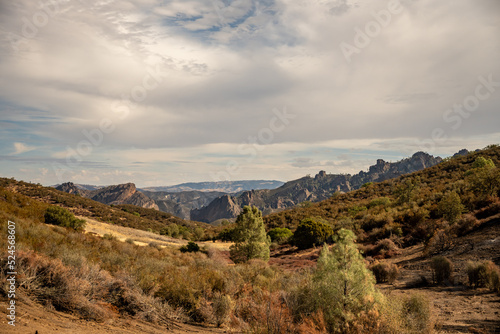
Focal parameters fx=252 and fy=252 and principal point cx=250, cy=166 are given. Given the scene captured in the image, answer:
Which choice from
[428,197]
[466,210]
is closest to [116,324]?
[466,210]

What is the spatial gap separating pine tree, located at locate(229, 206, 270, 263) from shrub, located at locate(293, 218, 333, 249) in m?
11.3

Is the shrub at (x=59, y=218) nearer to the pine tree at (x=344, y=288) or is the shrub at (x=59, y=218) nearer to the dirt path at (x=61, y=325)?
the dirt path at (x=61, y=325)

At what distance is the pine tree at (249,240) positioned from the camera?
20.4 meters

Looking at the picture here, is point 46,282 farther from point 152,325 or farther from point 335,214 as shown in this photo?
point 335,214

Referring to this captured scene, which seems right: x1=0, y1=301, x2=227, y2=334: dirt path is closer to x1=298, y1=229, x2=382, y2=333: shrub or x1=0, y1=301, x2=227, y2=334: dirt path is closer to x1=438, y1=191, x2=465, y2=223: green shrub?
x1=298, y1=229, x2=382, y2=333: shrub

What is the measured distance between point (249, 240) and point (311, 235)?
12846mm

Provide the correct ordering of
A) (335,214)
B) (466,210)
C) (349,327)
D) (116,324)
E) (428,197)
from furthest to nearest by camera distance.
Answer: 1. (335,214)
2. (428,197)
3. (466,210)
4. (116,324)
5. (349,327)

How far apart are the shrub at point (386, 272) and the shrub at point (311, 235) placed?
16.3 m

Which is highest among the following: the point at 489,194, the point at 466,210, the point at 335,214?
the point at 489,194

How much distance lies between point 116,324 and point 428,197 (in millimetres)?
35742

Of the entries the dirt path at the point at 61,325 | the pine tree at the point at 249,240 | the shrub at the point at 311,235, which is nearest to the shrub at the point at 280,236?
the shrub at the point at 311,235

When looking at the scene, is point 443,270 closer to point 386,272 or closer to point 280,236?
point 386,272

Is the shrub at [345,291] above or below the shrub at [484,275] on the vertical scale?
above

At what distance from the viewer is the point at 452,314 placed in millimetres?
8555
